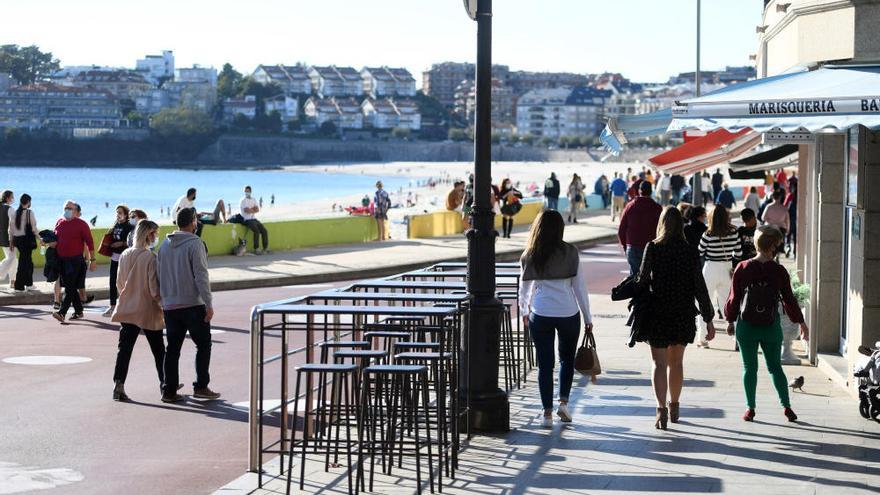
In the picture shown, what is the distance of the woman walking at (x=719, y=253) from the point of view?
15.7m

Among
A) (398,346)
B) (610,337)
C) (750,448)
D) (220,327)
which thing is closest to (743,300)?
(750,448)

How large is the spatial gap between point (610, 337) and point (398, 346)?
7.92 metres

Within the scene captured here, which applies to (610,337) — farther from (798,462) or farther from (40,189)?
(40,189)

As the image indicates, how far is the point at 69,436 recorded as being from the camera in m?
10.6

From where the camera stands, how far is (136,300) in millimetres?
12469

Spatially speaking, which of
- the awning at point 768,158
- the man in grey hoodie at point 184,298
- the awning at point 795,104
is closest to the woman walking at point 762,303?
the awning at point 795,104

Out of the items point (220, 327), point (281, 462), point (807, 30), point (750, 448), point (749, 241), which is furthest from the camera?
point (220, 327)

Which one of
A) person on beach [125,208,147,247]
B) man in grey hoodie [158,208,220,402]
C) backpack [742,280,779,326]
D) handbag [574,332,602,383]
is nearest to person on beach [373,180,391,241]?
person on beach [125,208,147,247]

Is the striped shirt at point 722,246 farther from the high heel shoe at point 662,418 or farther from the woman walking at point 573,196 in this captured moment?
the woman walking at point 573,196

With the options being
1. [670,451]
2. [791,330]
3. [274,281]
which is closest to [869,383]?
[670,451]

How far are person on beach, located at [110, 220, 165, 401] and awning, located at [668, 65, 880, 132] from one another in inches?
185

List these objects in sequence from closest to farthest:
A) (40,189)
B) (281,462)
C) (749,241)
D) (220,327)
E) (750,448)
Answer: (281,462)
(750,448)
(749,241)
(220,327)
(40,189)

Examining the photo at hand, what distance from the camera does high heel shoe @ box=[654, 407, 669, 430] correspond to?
1052 cm

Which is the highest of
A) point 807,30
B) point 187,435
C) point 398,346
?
point 807,30
